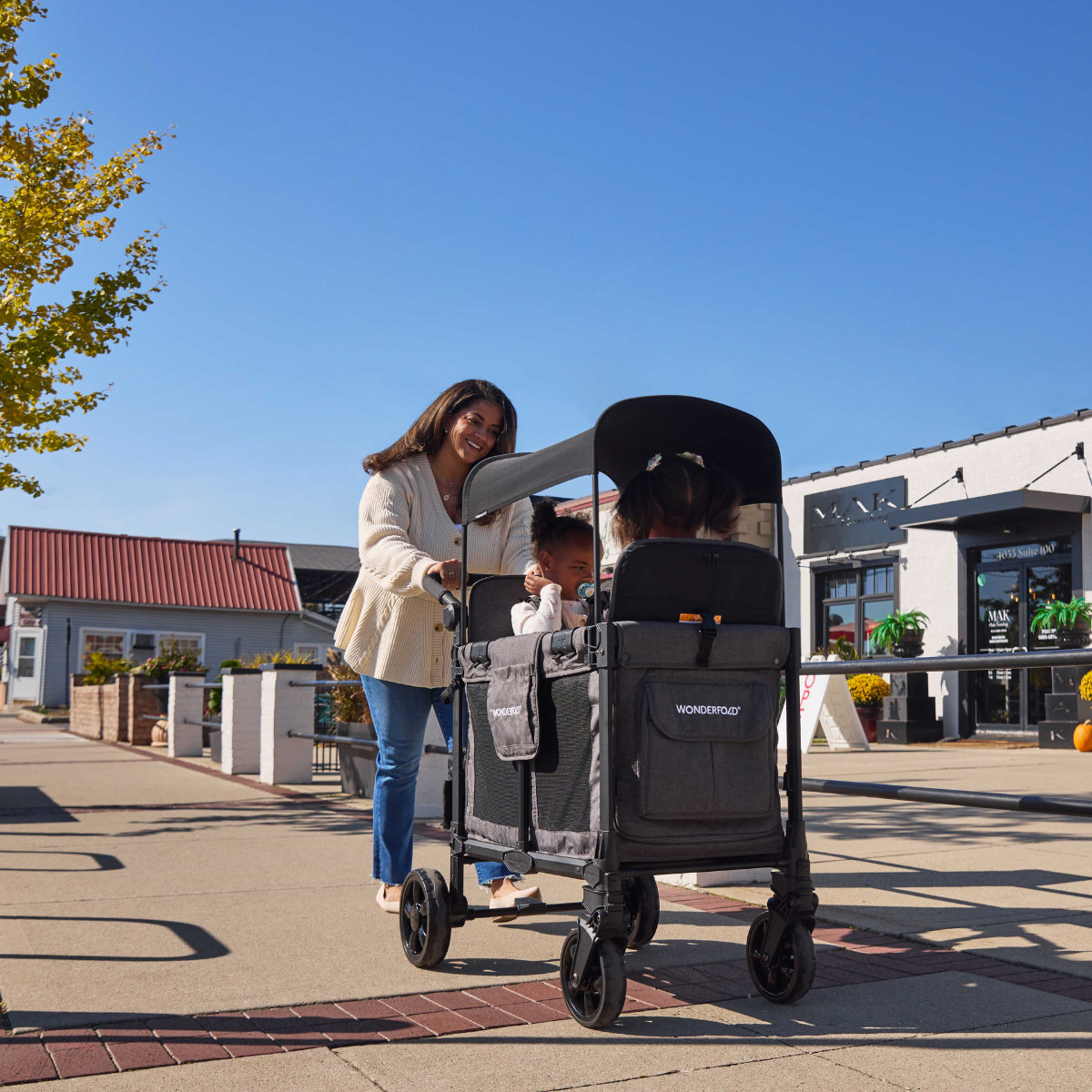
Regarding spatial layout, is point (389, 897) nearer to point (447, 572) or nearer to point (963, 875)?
point (447, 572)

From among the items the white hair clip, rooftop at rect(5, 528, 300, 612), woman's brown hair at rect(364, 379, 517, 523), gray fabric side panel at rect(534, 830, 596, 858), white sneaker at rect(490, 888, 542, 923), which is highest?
rooftop at rect(5, 528, 300, 612)

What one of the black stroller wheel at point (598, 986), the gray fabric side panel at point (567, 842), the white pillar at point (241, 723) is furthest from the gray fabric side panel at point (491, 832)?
the white pillar at point (241, 723)

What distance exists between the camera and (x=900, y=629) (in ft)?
60.9

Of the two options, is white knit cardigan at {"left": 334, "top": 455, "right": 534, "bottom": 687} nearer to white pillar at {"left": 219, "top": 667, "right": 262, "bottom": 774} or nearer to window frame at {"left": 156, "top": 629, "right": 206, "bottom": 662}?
white pillar at {"left": 219, "top": 667, "right": 262, "bottom": 774}

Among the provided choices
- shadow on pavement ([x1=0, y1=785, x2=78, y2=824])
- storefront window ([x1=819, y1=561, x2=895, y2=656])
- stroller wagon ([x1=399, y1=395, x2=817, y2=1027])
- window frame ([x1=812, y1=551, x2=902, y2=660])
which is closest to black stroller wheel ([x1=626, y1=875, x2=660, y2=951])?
stroller wagon ([x1=399, y1=395, x2=817, y2=1027])

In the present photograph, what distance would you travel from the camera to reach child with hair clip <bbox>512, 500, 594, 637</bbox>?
315cm

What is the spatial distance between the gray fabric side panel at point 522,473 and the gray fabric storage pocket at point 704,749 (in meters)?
0.62

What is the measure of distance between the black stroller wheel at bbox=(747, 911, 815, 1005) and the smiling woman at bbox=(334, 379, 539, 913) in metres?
1.11

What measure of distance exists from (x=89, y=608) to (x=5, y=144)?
27.5 m

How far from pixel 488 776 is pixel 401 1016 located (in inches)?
26.4

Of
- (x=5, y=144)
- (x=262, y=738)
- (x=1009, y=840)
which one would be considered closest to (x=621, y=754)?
(x=1009, y=840)

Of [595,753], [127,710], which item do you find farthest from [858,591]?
[595,753]

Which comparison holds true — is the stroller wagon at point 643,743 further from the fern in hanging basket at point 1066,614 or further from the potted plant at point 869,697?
the potted plant at point 869,697

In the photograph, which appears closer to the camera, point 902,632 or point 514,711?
point 514,711
